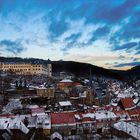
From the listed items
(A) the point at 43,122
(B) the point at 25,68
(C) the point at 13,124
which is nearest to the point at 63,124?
(A) the point at 43,122

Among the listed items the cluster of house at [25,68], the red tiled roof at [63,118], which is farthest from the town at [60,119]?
the cluster of house at [25,68]

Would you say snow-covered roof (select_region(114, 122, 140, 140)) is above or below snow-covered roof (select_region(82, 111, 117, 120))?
below

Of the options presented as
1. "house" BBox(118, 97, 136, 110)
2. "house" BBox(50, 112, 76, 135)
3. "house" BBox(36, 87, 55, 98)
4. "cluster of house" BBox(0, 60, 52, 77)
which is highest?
"cluster of house" BBox(0, 60, 52, 77)

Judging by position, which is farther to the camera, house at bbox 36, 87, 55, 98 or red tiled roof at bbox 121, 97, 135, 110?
house at bbox 36, 87, 55, 98

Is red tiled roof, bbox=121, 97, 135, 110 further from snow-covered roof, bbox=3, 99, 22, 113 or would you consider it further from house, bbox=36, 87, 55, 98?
snow-covered roof, bbox=3, 99, 22, 113

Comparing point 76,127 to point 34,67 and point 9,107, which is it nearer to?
point 9,107

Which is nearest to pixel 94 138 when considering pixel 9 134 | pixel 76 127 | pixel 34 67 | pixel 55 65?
pixel 76 127

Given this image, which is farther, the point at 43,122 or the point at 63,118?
the point at 63,118

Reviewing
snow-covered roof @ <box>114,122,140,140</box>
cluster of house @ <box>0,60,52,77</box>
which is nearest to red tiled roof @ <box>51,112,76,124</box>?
snow-covered roof @ <box>114,122,140,140</box>

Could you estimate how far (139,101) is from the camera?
55375mm

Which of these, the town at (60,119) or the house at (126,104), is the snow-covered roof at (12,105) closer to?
the town at (60,119)

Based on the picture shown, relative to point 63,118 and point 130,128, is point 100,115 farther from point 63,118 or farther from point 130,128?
point 130,128

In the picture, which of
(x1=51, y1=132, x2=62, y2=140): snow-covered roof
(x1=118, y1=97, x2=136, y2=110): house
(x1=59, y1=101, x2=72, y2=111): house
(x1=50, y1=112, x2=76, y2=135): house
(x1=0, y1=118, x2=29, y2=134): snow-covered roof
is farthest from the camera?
(x1=118, y1=97, x2=136, y2=110): house

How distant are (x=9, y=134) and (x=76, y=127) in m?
7.20
